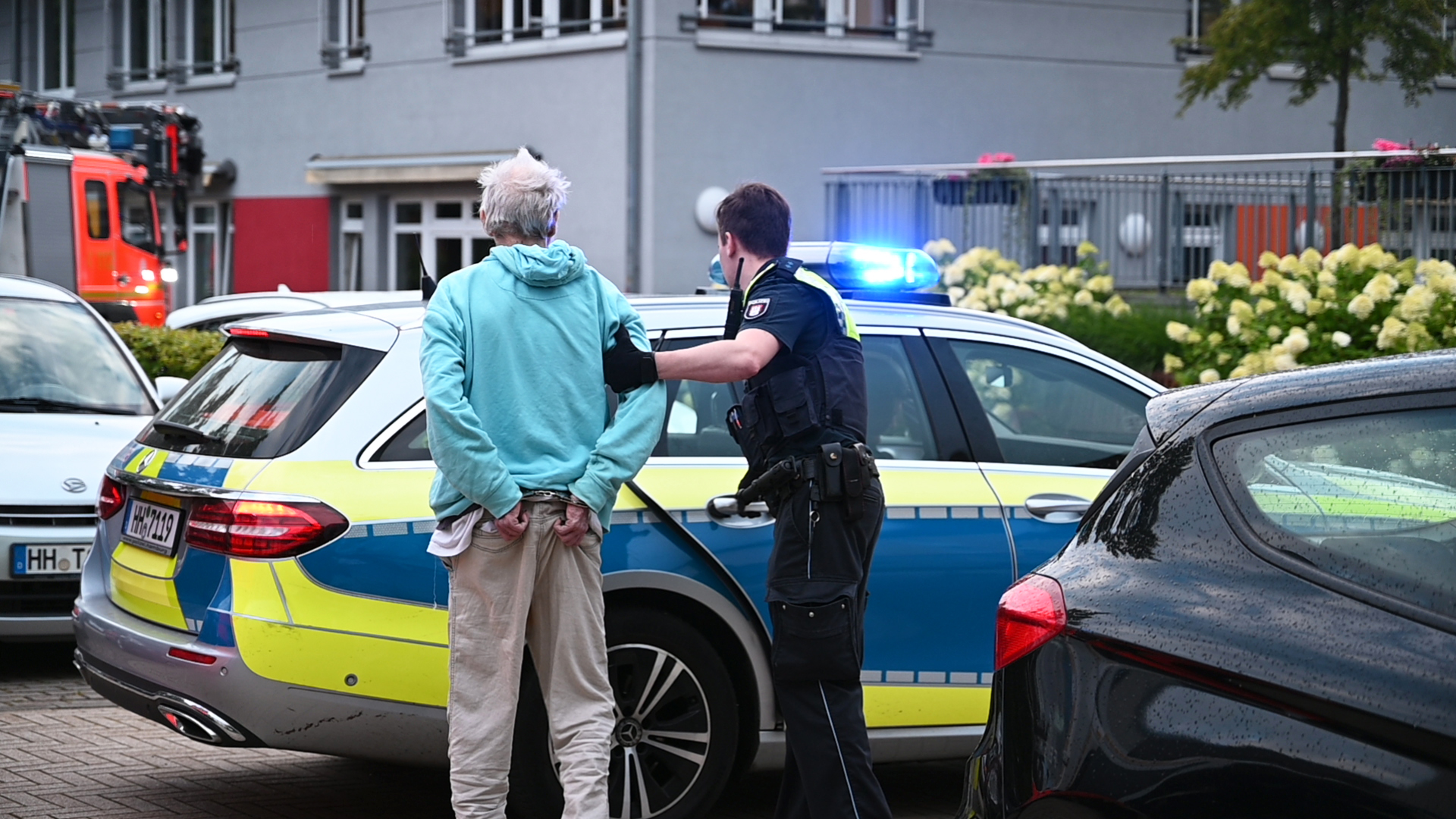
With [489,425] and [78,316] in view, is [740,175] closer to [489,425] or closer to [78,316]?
[78,316]

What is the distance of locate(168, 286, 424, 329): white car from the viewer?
29.9 ft

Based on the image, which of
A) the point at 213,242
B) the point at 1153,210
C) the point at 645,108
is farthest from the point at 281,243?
the point at 1153,210

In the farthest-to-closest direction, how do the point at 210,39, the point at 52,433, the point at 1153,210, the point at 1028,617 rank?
the point at 210,39 → the point at 1153,210 → the point at 52,433 → the point at 1028,617

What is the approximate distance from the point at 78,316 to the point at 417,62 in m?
13.9

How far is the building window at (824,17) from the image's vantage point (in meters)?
19.2

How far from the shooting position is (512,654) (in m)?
4.17

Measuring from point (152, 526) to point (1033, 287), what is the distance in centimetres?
878

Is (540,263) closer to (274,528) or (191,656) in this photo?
(274,528)

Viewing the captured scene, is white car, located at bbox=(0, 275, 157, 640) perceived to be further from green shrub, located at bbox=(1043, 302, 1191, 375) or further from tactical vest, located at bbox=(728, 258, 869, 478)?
green shrub, located at bbox=(1043, 302, 1191, 375)

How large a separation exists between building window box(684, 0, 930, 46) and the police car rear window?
46.4ft

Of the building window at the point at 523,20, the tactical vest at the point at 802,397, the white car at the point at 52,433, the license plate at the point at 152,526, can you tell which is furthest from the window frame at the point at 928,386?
the building window at the point at 523,20

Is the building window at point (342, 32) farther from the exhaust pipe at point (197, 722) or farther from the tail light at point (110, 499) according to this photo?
the exhaust pipe at point (197, 722)

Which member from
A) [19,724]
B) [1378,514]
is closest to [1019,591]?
[1378,514]

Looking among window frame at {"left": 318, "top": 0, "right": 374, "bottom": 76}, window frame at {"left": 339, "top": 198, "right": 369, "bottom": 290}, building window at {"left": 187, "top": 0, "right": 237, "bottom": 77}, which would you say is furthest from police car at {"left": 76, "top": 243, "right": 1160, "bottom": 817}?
building window at {"left": 187, "top": 0, "right": 237, "bottom": 77}
